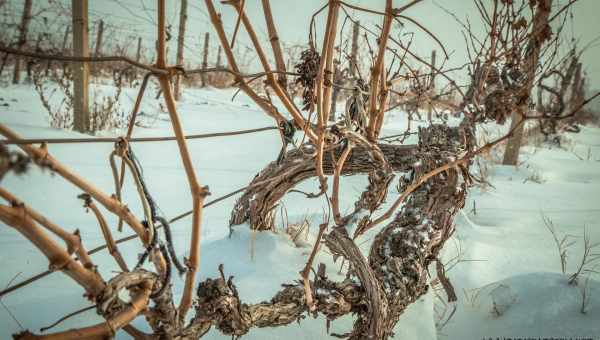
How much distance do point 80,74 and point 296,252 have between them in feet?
12.6

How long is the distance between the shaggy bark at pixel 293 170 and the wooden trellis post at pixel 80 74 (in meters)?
3.31

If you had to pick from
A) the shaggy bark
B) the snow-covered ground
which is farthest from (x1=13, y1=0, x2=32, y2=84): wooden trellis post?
the shaggy bark

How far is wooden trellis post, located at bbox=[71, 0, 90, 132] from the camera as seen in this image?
378cm

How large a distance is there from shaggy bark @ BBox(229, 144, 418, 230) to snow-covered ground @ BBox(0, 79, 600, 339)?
0.33 feet

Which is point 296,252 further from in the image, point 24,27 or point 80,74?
point 80,74

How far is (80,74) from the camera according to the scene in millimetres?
4051

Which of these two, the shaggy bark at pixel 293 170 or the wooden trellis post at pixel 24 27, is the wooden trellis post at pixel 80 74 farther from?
the shaggy bark at pixel 293 170

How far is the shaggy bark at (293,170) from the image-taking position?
4.65 ft

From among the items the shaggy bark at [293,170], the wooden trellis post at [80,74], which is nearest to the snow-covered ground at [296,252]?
the shaggy bark at [293,170]

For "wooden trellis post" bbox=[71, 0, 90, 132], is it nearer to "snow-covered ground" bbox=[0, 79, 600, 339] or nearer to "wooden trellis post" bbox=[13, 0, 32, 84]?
"wooden trellis post" bbox=[13, 0, 32, 84]

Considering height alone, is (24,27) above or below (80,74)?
above

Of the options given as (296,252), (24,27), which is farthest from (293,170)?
(24,27)

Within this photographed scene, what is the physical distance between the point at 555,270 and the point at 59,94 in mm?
7915

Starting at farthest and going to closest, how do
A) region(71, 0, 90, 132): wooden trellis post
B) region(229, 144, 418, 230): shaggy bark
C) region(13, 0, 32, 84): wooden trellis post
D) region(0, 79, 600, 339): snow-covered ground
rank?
1. region(71, 0, 90, 132): wooden trellis post
2. region(229, 144, 418, 230): shaggy bark
3. region(0, 79, 600, 339): snow-covered ground
4. region(13, 0, 32, 84): wooden trellis post
